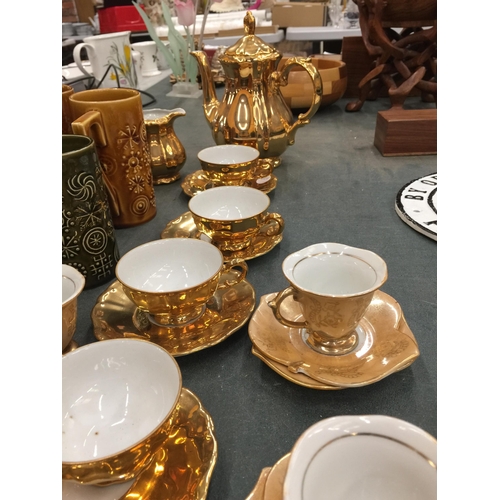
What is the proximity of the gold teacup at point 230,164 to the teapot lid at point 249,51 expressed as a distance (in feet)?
0.53

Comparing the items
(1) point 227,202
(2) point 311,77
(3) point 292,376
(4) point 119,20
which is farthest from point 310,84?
(4) point 119,20

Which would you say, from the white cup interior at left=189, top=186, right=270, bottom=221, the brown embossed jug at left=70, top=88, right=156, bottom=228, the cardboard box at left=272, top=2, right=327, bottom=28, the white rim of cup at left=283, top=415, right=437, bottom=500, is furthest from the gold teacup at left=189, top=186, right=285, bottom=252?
the cardboard box at left=272, top=2, right=327, bottom=28

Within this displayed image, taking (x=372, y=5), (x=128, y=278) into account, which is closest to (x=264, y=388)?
(x=128, y=278)

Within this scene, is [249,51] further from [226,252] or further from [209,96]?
[226,252]

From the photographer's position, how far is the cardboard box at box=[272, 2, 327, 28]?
212 centimetres

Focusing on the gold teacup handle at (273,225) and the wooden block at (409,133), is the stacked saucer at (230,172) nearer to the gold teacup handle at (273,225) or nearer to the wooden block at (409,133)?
the gold teacup handle at (273,225)

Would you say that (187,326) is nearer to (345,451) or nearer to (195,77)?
(345,451)

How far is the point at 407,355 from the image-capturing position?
1.20ft

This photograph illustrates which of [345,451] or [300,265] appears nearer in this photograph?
[345,451]

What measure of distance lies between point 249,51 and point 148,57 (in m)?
1.15

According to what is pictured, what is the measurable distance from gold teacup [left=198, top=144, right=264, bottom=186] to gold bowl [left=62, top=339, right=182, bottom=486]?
39cm

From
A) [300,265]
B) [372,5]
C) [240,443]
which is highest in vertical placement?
[372,5]

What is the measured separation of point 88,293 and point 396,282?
39cm

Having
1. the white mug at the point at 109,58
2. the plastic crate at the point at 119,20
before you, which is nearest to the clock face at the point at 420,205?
the white mug at the point at 109,58
